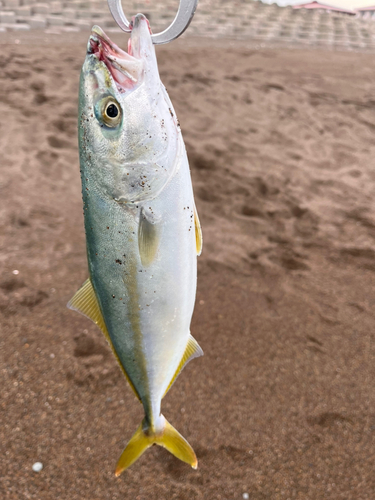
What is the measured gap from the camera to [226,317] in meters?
3.88

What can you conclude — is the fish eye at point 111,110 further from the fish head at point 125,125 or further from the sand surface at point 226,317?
the sand surface at point 226,317

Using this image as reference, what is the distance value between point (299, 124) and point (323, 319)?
409cm

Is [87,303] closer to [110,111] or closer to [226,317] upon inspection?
[110,111]

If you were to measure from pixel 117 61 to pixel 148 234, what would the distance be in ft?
1.52

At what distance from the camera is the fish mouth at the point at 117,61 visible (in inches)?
43.4

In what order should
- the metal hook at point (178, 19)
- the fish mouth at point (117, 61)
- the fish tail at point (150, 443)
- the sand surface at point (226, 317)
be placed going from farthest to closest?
the sand surface at point (226, 317) → the fish tail at point (150, 443) → the fish mouth at point (117, 61) → the metal hook at point (178, 19)

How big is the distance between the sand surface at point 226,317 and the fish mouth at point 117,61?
2.51 m

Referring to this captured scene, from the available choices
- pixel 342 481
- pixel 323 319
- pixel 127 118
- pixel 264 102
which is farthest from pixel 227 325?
pixel 264 102

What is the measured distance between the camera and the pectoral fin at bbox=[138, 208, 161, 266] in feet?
3.88

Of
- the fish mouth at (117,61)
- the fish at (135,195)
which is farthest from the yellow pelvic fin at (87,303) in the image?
the fish mouth at (117,61)

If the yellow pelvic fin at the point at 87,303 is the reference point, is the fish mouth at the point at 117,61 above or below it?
above

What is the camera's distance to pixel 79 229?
15.3 feet

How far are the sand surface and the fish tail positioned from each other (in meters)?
1.30

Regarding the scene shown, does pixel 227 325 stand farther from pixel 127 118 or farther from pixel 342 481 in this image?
pixel 127 118
